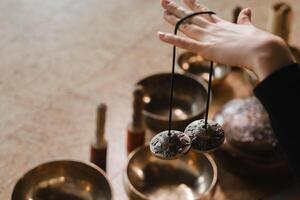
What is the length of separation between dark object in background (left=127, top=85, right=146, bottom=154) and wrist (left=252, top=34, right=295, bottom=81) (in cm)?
78

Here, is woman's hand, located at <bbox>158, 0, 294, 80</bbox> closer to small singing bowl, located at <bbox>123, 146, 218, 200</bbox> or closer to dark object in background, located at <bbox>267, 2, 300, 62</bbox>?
small singing bowl, located at <bbox>123, 146, 218, 200</bbox>

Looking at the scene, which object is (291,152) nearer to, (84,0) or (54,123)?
(54,123)

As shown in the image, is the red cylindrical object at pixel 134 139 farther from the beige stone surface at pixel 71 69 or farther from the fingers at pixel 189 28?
the fingers at pixel 189 28

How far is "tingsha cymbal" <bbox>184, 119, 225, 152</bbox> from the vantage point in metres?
1.20

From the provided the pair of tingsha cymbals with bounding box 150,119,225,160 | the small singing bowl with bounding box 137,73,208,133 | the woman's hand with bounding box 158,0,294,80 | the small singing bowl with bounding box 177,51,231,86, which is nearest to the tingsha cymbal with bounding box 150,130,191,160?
the pair of tingsha cymbals with bounding box 150,119,225,160

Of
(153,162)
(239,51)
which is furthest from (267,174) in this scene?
(239,51)

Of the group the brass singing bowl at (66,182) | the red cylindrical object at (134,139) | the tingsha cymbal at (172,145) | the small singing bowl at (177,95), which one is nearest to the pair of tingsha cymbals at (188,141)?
the tingsha cymbal at (172,145)

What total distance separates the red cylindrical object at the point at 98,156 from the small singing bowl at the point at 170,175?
83mm

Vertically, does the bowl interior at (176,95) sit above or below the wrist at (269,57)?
below

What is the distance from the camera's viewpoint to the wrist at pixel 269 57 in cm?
108

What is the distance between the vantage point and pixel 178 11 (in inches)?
46.1

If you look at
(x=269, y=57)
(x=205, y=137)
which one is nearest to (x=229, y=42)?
(x=269, y=57)

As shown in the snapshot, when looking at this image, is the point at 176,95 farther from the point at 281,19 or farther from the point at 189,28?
the point at 189,28

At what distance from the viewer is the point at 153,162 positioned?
6.27 ft
